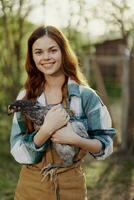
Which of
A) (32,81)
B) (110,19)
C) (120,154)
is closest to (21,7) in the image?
(110,19)

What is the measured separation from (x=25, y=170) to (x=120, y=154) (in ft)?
16.3

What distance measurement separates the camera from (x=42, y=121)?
271 centimetres

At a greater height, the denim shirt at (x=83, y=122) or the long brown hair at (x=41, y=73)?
the long brown hair at (x=41, y=73)

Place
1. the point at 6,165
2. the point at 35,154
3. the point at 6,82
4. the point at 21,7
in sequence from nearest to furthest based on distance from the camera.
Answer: the point at 35,154
the point at 21,7
the point at 6,165
the point at 6,82

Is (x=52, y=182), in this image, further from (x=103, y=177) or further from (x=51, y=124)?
(x=103, y=177)

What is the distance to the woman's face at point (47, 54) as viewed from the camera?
109 inches

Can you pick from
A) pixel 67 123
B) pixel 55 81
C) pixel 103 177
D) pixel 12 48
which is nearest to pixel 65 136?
pixel 67 123

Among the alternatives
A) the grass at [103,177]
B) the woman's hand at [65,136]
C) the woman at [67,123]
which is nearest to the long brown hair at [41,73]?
the woman at [67,123]

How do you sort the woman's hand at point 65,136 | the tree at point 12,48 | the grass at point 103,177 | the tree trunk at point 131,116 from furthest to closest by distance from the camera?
1. the tree trunk at point 131,116
2. the tree at point 12,48
3. the grass at point 103,177
4. the woman's hand at point 65,136

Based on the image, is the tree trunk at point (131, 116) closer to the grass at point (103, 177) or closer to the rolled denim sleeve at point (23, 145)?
the grass at point (103, 177)

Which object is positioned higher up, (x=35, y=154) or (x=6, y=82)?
(x=35, y=154)

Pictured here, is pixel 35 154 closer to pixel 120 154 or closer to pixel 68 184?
pixel 68 184

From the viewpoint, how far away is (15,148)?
110 inches

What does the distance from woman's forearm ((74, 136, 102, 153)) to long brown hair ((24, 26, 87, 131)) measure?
0.28 metres
